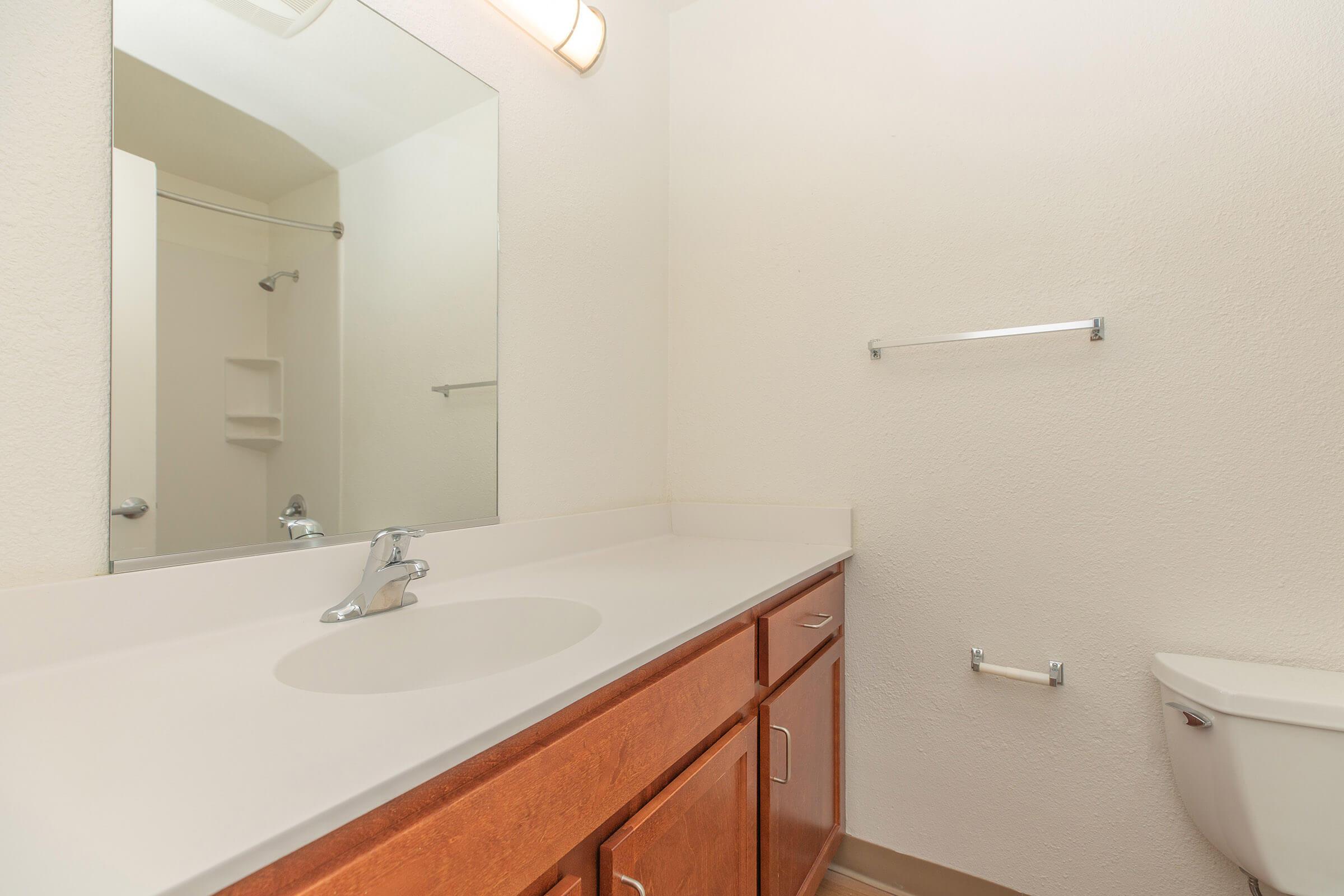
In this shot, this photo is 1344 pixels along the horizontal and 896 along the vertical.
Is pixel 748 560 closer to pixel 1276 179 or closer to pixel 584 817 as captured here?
pixel 584 817

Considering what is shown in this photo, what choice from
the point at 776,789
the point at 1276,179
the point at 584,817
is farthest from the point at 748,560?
the point at 1276,179

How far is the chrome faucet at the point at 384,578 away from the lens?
0.91 meters

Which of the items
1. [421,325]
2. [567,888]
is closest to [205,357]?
[421,325]

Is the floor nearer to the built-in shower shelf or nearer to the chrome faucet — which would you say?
the chrome faucet

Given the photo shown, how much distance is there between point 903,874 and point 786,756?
655 millimetres

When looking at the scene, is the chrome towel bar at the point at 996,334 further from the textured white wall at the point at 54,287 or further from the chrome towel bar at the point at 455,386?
the textured white wall at the point at 54,287

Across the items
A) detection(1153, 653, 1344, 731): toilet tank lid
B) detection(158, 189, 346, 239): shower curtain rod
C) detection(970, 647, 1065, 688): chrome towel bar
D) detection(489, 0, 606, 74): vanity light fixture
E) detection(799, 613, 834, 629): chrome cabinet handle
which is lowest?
detection(970, 647, 1065, 688): chrome towel bar

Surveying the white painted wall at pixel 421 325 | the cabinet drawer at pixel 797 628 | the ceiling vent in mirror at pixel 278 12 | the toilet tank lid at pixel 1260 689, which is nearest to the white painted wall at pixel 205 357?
the white painted wall at pixel 421 325

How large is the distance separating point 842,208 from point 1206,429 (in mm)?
940

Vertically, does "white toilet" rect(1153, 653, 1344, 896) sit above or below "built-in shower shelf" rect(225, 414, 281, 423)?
below

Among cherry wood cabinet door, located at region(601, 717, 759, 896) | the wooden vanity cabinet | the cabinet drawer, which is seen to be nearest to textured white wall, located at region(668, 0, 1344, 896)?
the cabinet drawer

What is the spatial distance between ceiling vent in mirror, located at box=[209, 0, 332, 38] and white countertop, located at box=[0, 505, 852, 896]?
808 millimetres

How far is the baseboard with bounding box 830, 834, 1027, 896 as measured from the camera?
1.42 meters

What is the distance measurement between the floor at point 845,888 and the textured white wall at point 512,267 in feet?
3.51
